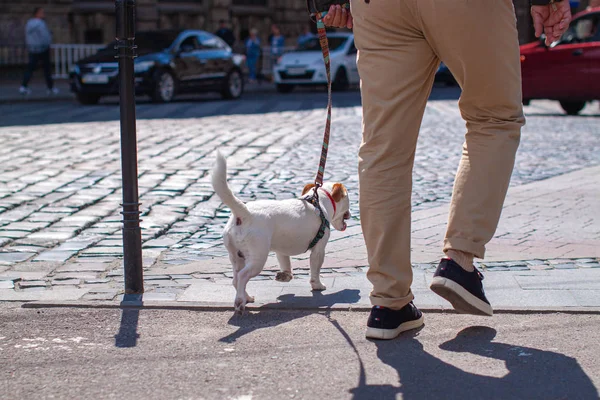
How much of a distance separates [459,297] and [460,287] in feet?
0.14

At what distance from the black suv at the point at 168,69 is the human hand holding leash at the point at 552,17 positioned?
598 inches

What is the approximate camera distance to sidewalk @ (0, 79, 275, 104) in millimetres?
21094

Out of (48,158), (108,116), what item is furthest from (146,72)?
(48,158)

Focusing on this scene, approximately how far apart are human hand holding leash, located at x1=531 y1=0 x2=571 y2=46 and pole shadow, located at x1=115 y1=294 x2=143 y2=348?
6.50 feet

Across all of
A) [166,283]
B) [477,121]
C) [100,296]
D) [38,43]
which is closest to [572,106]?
[38,43]

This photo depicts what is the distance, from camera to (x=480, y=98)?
3723 mm

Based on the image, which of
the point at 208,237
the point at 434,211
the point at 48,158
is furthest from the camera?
the point at 48,158

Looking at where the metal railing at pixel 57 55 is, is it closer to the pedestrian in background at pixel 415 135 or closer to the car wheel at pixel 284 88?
the car wheel at pixel 284 88

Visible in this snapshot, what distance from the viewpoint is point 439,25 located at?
3.61 m

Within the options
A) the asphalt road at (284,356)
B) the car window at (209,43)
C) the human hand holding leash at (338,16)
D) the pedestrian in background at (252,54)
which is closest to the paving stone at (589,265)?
the asphalt road at (284,356)

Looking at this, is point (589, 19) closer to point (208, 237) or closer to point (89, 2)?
point (208, 237)

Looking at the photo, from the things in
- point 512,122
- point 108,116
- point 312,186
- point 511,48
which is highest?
point 511,48

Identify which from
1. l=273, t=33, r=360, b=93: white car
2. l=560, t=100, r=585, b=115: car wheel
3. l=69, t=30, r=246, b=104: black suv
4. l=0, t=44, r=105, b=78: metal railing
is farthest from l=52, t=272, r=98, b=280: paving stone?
→ l=0, t=44, r=105, b=78: metal railing

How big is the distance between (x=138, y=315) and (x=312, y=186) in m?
1.10
